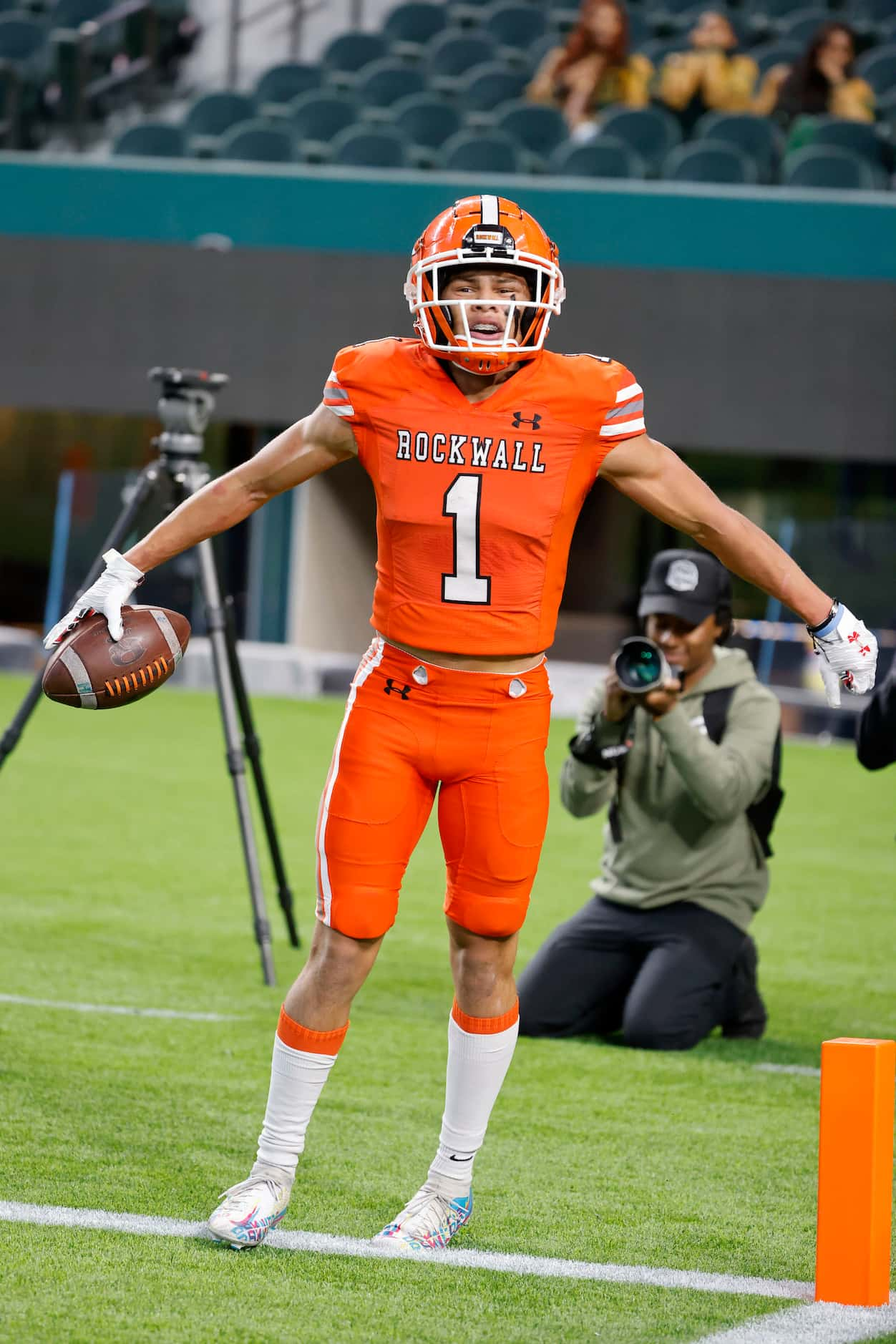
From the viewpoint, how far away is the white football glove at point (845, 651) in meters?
3.57

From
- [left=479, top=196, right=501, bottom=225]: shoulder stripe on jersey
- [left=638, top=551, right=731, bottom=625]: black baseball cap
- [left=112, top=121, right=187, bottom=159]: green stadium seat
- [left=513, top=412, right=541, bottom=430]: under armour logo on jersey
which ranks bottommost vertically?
[left=638, top=551, right=731, bottom=625]: black baseball cap

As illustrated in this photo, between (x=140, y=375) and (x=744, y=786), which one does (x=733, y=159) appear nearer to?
(x=140, y=375)

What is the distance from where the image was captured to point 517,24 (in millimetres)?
17969

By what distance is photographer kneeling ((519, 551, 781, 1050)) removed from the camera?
521cm

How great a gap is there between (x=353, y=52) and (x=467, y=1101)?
652 inches

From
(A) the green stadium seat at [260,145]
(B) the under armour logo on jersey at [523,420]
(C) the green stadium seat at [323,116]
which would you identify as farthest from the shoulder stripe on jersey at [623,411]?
(C) the green stadium seat at [323,116]

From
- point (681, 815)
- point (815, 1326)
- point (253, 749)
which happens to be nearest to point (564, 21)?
point (253, 749)

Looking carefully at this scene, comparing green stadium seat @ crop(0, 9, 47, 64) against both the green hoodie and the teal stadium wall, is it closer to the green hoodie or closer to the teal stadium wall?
the teal stadium wall

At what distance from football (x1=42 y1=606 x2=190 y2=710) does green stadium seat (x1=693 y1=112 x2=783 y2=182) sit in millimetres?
13257

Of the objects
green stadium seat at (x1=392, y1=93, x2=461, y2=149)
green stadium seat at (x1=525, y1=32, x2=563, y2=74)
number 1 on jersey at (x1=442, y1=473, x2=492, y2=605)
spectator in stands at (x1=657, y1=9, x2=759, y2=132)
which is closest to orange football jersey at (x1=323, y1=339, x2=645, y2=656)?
number 1 on jersey at (x1=442, y1=473, x2=492, y2=605)

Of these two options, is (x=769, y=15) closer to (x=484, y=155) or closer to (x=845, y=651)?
(x=484, y=155)

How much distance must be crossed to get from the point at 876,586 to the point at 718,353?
2.54 m

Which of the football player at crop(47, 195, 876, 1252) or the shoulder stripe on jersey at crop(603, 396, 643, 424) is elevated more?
the shoulder stripe on jersey at crop(603, 396, 643, 424)

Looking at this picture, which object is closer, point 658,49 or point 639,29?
point 658,49
